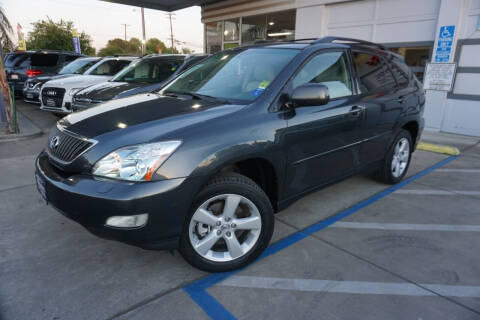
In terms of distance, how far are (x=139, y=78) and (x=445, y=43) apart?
6801 mm

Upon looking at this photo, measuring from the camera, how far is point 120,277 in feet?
8.07

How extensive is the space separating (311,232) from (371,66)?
200cm

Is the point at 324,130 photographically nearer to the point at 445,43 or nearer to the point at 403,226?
the point at 403,226

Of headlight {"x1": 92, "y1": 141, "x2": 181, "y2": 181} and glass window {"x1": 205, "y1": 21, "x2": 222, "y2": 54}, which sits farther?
glass window {"x1": 205, "y1": 21, "x2": 222, "y2": 54}

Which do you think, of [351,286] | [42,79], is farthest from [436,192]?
[42,79]

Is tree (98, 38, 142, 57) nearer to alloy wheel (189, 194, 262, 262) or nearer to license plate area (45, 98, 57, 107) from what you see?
license plate area (45, 98, 57, 107)

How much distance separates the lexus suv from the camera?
2104 mm

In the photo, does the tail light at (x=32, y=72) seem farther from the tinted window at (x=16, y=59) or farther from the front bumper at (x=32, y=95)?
the front bumper at (x=32, y=95)

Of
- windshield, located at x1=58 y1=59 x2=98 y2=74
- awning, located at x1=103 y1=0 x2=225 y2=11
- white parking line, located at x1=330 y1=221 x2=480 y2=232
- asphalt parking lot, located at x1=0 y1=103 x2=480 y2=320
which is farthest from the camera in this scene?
awning, located at x1=103 y1=0 x2=225 y2=11

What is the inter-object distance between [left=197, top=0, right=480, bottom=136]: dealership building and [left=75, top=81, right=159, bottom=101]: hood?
19.9 ft

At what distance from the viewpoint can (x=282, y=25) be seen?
456 inches

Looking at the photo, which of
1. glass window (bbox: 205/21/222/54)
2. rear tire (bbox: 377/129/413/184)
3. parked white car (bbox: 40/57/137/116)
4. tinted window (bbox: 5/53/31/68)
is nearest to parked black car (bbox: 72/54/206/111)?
parked white car (bbox: 40/57/137/116)

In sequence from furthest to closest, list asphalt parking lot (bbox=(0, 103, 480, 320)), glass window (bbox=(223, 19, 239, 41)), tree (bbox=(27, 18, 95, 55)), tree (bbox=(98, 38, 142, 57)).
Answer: tree (bbox=(98, 38, 142, 57))
tree (bbox=(27, 18, 95, 55))
glass window (bbox=(223, 19, 239, 41))
asphalt parking lot (bbox=(0, 103, 480, 320))

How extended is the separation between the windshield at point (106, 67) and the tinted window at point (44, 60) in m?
4.01
